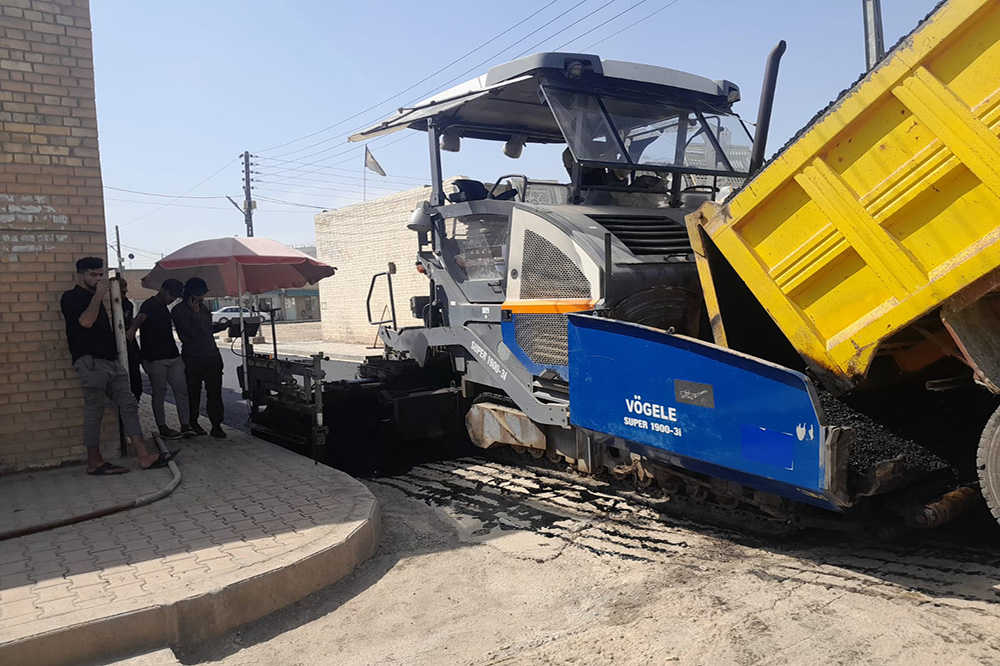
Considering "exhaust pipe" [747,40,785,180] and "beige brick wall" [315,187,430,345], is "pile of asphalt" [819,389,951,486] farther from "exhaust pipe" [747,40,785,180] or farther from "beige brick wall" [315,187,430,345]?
"beige brick wall" [315,187,430,345]

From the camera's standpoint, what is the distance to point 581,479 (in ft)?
21.3

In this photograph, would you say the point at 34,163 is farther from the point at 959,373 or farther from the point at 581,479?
the point at 959,373

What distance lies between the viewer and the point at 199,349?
8.14 meters

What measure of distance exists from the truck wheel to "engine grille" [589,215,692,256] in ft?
7.96

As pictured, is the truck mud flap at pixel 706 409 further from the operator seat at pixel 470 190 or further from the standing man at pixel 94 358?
the standing man at pixel 94 358

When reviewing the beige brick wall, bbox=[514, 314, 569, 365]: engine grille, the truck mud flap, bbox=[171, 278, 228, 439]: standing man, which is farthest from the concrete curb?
the beige brick wall

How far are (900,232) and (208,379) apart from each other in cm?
689

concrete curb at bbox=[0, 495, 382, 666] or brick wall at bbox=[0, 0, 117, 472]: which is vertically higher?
brick wall at bbox=[0, 0, 117, 472]

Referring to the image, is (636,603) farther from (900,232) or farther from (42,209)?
(42,209)

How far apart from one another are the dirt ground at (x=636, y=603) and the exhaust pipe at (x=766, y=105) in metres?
2.26

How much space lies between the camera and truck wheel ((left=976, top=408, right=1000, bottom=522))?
3539 mm

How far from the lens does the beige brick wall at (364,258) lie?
832 inches

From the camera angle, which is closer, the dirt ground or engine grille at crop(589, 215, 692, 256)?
the dirt ground

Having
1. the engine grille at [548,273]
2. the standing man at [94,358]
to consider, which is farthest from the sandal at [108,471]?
the engine grille at [548,273]
